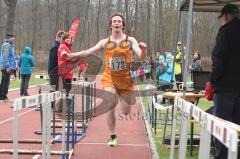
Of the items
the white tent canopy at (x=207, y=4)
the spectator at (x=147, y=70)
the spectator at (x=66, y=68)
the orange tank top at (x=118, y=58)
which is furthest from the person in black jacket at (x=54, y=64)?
the spectator at (x=147, y=70)

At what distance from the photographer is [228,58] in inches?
227

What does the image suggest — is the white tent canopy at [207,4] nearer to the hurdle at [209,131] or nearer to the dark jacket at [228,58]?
the dark jacket at [228,58]

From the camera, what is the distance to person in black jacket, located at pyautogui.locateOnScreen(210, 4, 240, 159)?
5723 millimetres

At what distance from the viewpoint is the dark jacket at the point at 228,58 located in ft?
18.8

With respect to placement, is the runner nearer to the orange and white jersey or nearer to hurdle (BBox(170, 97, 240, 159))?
the orange and white jersey

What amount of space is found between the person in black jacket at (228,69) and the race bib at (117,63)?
6.15ft

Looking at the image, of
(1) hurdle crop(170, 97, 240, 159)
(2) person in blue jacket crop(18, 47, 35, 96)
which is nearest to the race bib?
(1) hurdle crop(170, 97, 240, 159)

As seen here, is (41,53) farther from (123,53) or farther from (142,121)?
(123,53)

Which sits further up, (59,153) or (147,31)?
(147,31)

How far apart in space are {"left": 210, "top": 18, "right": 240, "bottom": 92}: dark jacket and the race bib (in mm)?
1911

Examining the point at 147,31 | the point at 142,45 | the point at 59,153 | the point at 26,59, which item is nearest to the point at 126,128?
the point at 59,153

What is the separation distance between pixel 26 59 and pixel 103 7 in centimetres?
4874

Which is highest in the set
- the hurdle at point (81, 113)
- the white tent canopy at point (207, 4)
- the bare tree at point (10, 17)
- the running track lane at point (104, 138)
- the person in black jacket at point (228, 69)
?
the bare tree at point (10, 17)

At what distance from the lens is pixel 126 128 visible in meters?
10.8
